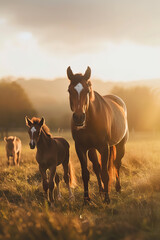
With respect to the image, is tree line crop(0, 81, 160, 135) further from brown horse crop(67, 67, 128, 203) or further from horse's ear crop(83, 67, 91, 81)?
horse's ear crop(83, 67, 91, 81)

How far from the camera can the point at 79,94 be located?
452cm

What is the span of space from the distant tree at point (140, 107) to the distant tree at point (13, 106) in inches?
606

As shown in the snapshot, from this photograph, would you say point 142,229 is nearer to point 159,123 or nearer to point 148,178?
point 148,178

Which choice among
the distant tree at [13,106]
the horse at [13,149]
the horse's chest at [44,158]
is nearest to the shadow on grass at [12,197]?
the horse's chest at [44,158]

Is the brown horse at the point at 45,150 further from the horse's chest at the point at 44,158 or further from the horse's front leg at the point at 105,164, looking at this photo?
the horse's front leg at the point at 105,164

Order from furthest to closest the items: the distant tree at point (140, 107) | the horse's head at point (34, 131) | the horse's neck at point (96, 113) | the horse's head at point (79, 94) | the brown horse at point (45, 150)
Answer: the distant tree at point (140, 107)
the brown horse at point (45, 150)
the horse's head at point (34, 131)
the horse's neck at point (96, 113)
the horse's head at point (79, 94)

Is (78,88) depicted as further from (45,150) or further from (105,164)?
(45,150)

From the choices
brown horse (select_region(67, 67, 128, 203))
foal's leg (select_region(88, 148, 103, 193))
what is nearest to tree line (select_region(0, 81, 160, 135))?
foal's leg (select_region(88, 148, 103, 193))

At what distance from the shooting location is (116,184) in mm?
6652

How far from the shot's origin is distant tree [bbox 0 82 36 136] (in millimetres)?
38150

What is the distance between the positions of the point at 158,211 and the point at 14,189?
3.97 m

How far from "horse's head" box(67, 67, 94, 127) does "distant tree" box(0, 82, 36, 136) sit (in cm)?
3452

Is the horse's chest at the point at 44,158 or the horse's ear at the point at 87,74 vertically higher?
the horse's ear at the point at 87,74

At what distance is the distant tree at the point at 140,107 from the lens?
42.1 m
